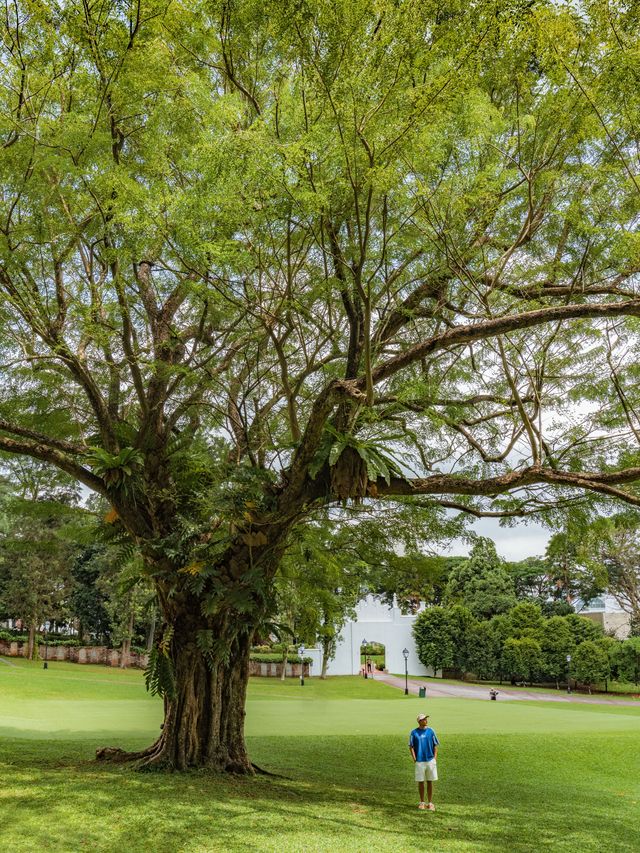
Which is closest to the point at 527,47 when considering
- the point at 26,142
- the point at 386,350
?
the point at 386,350

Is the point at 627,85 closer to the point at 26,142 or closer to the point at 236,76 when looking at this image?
the point at 236,76

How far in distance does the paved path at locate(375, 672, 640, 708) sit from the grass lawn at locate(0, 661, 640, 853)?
10924 mm

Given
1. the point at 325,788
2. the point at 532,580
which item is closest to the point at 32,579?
the point at 325,788

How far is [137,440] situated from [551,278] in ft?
19.5

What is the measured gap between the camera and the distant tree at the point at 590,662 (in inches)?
1529

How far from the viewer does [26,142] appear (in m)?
8.09

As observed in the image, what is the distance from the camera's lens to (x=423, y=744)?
9.82m

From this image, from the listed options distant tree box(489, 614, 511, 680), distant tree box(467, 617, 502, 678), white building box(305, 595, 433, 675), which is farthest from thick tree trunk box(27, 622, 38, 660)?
distant tree box(489, 614, 511, 680)

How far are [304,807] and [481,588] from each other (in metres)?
39.5

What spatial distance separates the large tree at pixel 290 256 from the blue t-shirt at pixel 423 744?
8.34 feet

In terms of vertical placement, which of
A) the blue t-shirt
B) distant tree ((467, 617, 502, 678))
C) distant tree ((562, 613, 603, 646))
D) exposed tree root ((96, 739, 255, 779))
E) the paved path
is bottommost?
the paved path

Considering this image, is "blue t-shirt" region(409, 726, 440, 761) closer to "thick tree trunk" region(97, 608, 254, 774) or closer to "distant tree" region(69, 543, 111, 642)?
"thick tree trunk" region(97, 608, 254, 774)

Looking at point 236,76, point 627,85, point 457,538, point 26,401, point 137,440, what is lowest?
point 457,538

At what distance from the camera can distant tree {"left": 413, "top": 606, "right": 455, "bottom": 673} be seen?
43594 millimetres
